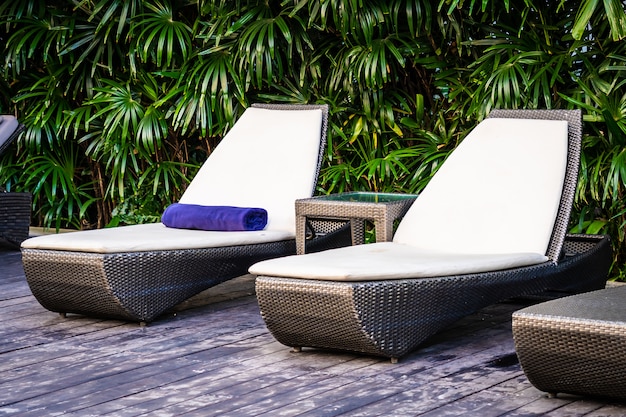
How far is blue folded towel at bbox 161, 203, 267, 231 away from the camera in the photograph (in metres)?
4.81

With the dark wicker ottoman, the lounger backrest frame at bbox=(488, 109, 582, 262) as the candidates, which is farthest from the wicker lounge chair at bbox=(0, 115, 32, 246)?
the dark wicker ottoman

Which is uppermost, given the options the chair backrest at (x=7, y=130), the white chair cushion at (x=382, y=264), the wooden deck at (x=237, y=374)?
the chair backrest at (x=7, y=130)

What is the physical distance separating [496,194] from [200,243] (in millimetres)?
1268

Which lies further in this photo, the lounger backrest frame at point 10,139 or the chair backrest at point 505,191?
the lounger backrest frame at point 10,139

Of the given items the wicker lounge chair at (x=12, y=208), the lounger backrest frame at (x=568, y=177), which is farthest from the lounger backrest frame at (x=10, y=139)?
the lounger backrest frame at (x=568, y=177)

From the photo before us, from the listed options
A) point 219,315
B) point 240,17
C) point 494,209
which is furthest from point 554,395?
point 240,17

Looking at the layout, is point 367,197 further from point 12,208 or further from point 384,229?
point 12,208

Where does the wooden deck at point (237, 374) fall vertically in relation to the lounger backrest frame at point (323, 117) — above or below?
below

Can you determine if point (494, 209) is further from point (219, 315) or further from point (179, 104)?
point (179, 104)

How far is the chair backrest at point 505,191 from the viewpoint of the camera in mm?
4254

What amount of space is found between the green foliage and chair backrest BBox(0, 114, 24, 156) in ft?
1.48

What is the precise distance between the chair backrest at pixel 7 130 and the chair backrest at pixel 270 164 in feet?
5.41

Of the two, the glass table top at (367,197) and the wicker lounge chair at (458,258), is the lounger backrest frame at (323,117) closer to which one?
the glass table top at (367,197)

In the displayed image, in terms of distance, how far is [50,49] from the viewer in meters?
7.45
